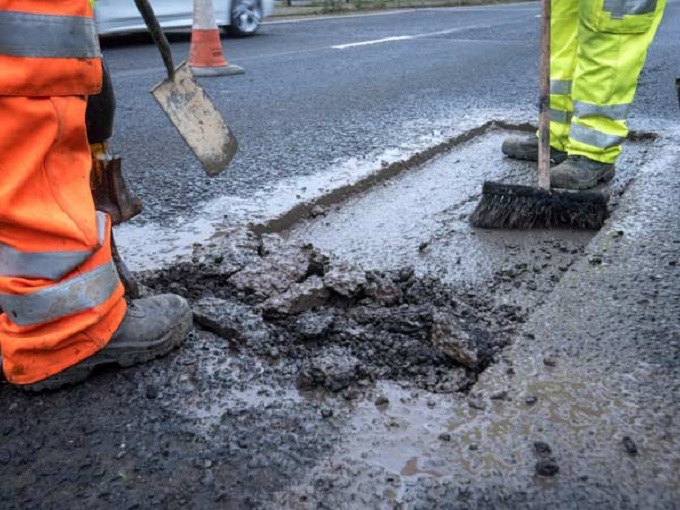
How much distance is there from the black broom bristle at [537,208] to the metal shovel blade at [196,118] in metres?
1.07

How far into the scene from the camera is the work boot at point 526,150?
3404mm

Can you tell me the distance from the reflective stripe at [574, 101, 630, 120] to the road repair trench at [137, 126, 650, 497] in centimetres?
33

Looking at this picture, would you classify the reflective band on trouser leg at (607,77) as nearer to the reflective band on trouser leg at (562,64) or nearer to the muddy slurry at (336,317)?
the reflective band on trouser leg at (562,64)

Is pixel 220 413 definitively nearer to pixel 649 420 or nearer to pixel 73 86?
pixel 73 86

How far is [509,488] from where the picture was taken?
3.96 ft

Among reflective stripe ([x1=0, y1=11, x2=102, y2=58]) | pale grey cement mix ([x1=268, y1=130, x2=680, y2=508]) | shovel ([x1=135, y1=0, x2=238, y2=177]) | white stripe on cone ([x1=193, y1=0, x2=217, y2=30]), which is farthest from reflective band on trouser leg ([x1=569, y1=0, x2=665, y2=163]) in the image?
white stripe on cone ([x1=193, y1=0, x2=217, y2=30])

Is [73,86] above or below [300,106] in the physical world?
above

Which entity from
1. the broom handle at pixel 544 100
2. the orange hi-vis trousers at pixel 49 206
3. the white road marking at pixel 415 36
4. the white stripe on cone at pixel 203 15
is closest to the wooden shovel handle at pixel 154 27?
the orange hi-vis trousers at pixel 49 206

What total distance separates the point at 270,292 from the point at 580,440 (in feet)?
3.23

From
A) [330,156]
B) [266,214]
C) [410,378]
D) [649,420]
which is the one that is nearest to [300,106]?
[330,156]

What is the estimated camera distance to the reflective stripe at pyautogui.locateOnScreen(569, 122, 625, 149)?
2900 mm

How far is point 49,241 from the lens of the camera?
1395 millimetres

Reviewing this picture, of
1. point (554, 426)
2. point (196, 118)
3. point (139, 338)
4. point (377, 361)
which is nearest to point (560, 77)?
point (196, 118)

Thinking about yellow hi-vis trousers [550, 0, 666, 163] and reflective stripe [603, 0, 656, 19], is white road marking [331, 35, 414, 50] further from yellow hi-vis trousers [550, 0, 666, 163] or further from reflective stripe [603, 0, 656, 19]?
reflective stripe [603, 0, 656, 19]
